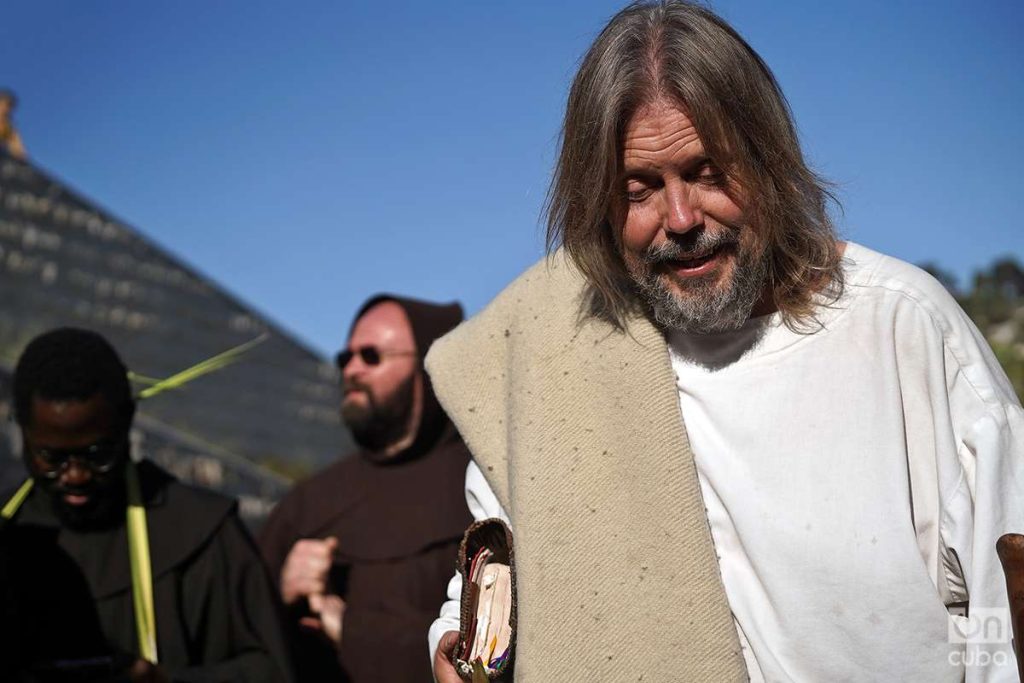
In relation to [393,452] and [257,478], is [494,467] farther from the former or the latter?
[257,478]

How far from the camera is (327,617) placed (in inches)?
222

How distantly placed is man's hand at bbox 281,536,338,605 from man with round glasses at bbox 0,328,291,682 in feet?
2.34

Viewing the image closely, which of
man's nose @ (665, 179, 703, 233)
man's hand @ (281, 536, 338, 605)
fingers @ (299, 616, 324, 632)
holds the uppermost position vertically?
man's nose @ (665, 179, 703, 233)

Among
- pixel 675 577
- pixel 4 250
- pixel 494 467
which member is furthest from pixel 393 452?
→ pixel 4 250

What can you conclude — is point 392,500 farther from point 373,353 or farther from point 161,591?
point 161,591

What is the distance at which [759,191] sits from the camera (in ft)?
9.55

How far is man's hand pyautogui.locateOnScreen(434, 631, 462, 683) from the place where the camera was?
310 cm

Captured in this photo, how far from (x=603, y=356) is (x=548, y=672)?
76cm

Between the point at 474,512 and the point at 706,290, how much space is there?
0.91 m

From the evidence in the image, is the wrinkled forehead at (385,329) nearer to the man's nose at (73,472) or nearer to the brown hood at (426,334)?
the brown hood at (426,334)

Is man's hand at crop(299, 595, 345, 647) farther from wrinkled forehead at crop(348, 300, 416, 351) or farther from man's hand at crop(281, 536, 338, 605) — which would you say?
wrinkled forehead at crop(348, 300, 416, 351)

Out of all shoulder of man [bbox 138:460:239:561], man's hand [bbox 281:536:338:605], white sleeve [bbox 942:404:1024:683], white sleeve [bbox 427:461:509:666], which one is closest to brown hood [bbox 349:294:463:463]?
man's hand [bbox 281:536:338:605]

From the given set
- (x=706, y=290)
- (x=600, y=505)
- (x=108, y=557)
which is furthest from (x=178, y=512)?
(x=706, y=290)

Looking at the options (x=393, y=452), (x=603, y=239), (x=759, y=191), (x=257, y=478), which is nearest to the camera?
(x=759, y=191)
